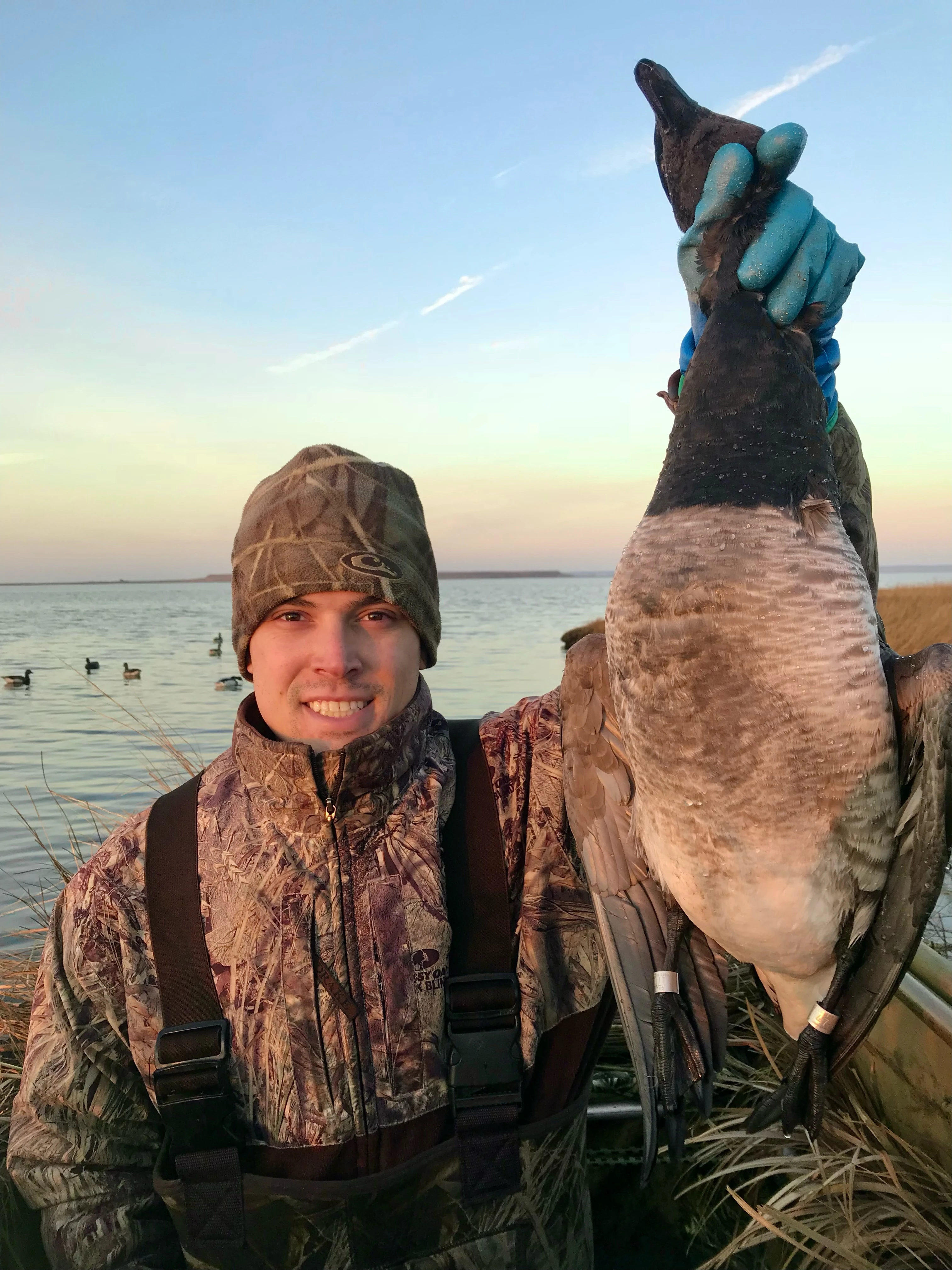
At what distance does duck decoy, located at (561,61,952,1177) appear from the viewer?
198cm

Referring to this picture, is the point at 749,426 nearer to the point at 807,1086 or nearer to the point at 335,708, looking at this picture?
the point at 335,708

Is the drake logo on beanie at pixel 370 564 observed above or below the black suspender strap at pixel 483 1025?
above

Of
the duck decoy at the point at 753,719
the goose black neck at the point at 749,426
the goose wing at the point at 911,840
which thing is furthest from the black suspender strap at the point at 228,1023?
the goose black neck at the point at 749,426

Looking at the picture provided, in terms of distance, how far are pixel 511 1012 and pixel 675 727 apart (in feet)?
2.81

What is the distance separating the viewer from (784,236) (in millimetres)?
2109

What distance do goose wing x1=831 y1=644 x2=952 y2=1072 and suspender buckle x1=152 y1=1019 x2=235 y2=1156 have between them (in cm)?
151

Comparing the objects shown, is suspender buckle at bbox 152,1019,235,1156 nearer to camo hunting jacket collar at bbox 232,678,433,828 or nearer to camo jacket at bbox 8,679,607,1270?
camo jacket at bbox 8,679,607,1270

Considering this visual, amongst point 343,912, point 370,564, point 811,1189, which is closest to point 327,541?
point 370,564

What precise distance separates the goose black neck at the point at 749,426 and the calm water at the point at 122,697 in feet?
11.4

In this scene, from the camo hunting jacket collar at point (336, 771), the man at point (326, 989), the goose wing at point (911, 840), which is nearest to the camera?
the goose wing at point (911, 840)

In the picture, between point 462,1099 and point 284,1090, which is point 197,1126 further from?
point 462,1099

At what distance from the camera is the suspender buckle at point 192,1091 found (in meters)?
2.15

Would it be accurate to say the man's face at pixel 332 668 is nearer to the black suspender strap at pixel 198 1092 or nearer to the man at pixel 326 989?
the man at pixel 326 989

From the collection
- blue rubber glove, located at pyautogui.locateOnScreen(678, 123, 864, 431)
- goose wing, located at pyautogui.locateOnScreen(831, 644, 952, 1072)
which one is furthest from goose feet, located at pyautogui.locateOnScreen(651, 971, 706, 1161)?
blue rubber glove, located at pyautogui.locateOnScreen(678, 123, 864, 431)
